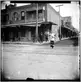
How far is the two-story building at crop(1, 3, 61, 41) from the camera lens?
2180 mm

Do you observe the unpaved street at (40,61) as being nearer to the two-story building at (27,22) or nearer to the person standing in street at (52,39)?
the person standing in street at (52,39)

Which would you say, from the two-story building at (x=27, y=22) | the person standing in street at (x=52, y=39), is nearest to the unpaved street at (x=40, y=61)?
the person standing in street at (x=52, y=39)

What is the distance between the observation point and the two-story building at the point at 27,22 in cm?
218

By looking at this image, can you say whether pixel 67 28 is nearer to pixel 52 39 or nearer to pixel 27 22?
pixel 52 39

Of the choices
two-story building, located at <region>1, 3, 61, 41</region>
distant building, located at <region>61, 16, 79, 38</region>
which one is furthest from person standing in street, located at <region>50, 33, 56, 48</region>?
distant building, located at <region>61, 16, 79, 38</region>

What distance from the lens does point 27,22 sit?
2279 millimetres

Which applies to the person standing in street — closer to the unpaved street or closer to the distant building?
the unpaved street

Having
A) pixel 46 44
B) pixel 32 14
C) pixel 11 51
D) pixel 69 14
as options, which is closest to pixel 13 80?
pixel 11 51

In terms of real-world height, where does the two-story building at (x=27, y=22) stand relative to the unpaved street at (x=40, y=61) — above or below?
above

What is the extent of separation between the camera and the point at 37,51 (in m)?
2.17

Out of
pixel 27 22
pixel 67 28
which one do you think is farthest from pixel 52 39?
pixel 27 22

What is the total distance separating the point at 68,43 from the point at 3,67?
1.26 meters

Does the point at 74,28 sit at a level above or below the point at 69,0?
below

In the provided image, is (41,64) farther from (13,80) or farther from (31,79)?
(13,80)
